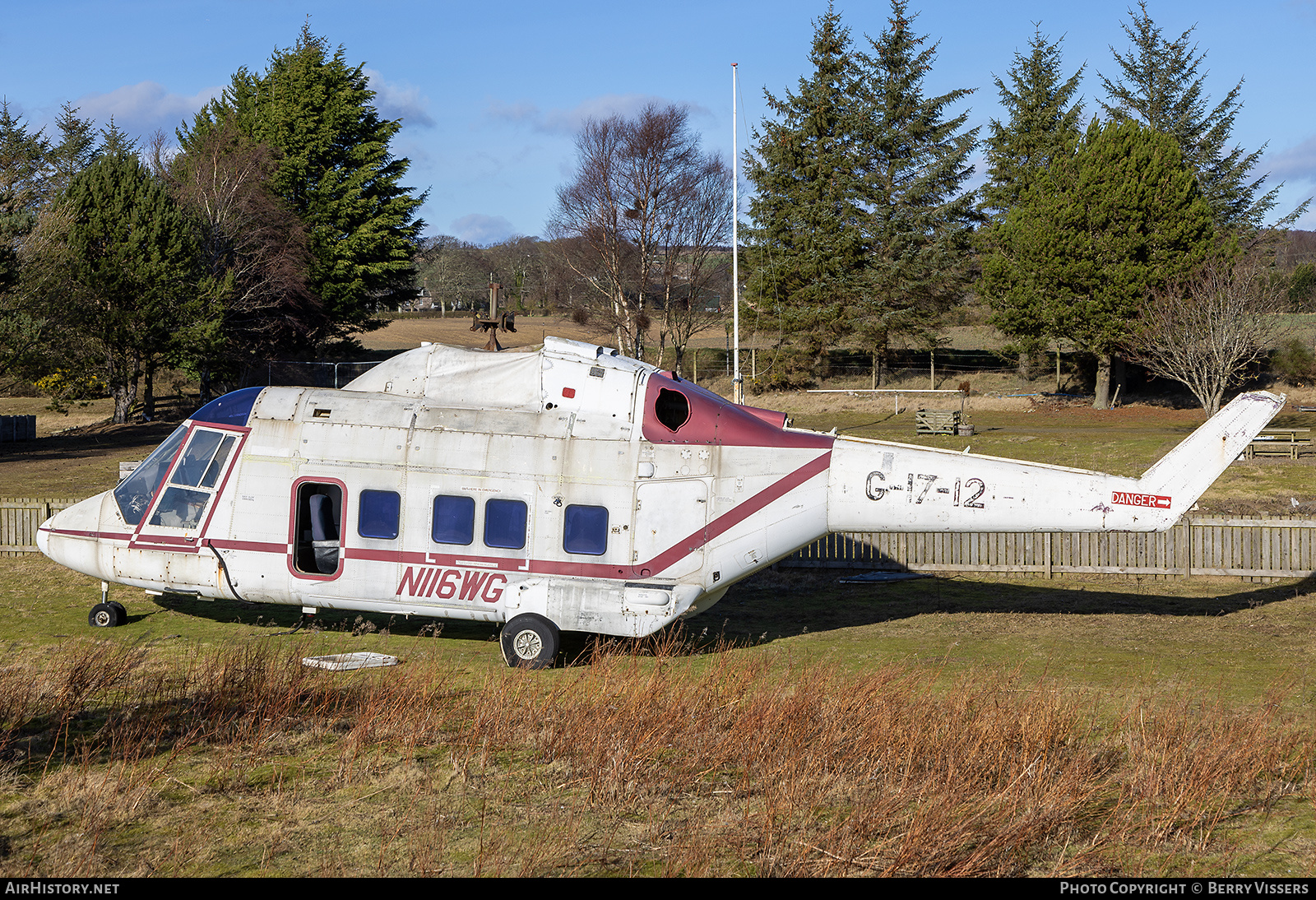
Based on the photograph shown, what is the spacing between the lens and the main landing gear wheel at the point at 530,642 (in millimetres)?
12797

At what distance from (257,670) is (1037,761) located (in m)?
7.80

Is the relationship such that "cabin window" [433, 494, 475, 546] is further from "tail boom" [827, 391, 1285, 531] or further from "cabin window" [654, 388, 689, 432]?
"tail boom" [827, 391, 1285, 531]

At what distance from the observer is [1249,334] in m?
38.9

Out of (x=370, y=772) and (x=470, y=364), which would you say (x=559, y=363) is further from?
(x=370, y=772)

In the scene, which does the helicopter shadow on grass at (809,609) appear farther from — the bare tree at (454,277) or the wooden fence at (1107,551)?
the bare tree at (454,277)

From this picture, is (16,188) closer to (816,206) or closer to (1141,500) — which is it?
(816,206)

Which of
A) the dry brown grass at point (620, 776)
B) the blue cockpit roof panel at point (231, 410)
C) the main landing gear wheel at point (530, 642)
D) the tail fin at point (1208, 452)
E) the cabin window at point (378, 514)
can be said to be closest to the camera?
the dry brown grass at point (620, 776)

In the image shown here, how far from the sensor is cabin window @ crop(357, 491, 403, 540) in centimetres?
1339

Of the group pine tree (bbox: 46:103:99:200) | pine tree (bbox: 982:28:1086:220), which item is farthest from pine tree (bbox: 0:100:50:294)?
pine tree (bbox: 982:28:1086:220)

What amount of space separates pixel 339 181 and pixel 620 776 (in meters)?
53.6

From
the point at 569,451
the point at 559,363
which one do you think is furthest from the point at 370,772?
the point at 559,363

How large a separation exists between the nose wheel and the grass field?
30cm

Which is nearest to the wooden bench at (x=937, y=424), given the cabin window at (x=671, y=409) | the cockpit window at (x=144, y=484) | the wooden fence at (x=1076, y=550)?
the wooden fence at (x=1076, y=550)

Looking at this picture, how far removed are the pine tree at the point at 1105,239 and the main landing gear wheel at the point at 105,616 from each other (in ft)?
145
